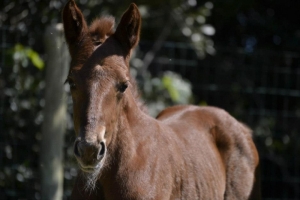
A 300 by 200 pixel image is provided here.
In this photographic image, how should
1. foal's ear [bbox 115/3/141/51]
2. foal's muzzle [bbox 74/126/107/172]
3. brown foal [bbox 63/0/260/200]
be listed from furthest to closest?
1. foal's ear [bbox 115/3/141/51]
2. brown foal [bbox 63/0/260/200]
3. foal's muzzle [bbox 74/126/107/172]

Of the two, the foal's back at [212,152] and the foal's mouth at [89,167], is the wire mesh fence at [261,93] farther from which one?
the foal's mouth at [89,167]

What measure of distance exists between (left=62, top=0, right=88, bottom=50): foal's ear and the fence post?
1.67m

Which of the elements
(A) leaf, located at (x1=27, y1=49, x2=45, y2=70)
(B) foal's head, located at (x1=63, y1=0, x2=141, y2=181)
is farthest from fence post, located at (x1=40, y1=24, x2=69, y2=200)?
(B) foal's head, located at (x1=63, y1=0, x2=141, y2=181)

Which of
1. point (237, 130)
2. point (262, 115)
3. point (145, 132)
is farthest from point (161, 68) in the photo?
point (145, 132)

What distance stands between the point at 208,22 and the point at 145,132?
536cm

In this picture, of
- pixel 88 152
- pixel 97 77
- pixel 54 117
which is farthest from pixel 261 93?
pixel 88 152

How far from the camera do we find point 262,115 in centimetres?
817

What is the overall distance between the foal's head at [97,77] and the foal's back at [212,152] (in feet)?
2.64

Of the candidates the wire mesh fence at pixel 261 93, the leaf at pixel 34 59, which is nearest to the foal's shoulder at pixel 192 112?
the leaf at pixel 34 59

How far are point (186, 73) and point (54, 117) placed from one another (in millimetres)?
2900

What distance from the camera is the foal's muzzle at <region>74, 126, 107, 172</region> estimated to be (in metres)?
3.45

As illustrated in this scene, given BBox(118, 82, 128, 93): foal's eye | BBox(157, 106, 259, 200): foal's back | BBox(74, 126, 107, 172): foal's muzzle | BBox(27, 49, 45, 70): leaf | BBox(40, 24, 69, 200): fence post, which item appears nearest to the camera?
BBox(74, 126, 107, 172): foal's muzzle

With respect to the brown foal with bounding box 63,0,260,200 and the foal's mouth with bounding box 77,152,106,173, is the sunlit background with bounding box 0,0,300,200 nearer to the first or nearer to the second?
the brown foal with bounding box 63,0,260,200

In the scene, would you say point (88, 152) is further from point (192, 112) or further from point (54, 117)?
point (54, 117)
